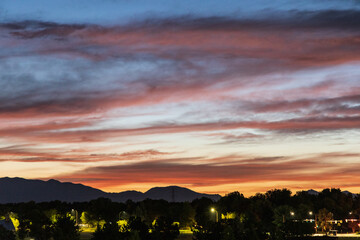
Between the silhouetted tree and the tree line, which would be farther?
the silhouetted tree

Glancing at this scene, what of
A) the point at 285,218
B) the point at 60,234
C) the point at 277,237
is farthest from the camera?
the point at 285,218

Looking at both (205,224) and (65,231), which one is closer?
(205,224)

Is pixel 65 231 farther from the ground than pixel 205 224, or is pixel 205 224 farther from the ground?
pixel 205 224

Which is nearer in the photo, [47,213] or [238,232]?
[238,232]

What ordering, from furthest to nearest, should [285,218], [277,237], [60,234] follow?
[285,218], [277,237], [60,234]

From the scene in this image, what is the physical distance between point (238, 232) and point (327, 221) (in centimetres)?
7363

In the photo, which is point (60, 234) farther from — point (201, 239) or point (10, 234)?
point (201, 239)

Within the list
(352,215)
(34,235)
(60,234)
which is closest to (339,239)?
(60,234)

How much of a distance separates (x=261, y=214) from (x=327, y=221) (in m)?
29.1

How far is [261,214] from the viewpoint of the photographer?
176 metres

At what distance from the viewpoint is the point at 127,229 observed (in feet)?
293

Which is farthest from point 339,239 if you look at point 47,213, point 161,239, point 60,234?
point 47,213

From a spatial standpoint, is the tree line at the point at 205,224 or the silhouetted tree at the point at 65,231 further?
the silhouetted tree at the point at 65,231

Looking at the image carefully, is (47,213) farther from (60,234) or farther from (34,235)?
(60,234)
